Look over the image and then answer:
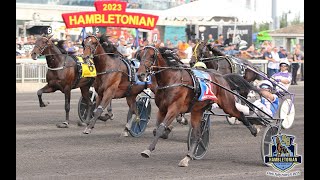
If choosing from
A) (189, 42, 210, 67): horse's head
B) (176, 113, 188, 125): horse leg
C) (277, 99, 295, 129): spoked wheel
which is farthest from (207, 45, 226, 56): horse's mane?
(277, 99, 295, 129): spoked wheel

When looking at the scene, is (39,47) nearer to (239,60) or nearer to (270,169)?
(239,60)

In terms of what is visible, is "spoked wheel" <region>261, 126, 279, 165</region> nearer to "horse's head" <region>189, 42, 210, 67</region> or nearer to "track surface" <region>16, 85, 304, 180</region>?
"track surface" <region>16, 85, 304, 180</region>

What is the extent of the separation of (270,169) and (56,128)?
5675 millimetres

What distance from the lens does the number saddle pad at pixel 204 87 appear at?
9.78m

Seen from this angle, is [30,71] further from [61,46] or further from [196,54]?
[196,54]

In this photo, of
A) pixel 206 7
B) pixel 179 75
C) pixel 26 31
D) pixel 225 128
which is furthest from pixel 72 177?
pixel 206 7

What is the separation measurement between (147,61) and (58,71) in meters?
4.76

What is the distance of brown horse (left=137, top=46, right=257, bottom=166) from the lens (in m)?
9.76

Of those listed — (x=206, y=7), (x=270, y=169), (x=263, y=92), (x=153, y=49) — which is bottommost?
(x=270, y=169)

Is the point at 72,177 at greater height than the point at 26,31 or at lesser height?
lesser

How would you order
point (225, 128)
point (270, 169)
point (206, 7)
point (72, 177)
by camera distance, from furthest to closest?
1. point (206, 7)
2. point (225, 128)
3. point (270, 169)
4. point (72, 177)

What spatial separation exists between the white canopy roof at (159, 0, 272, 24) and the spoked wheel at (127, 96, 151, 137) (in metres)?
16.2

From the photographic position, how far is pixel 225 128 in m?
14.3

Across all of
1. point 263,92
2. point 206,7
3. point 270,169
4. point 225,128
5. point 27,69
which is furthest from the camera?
point 206,7
